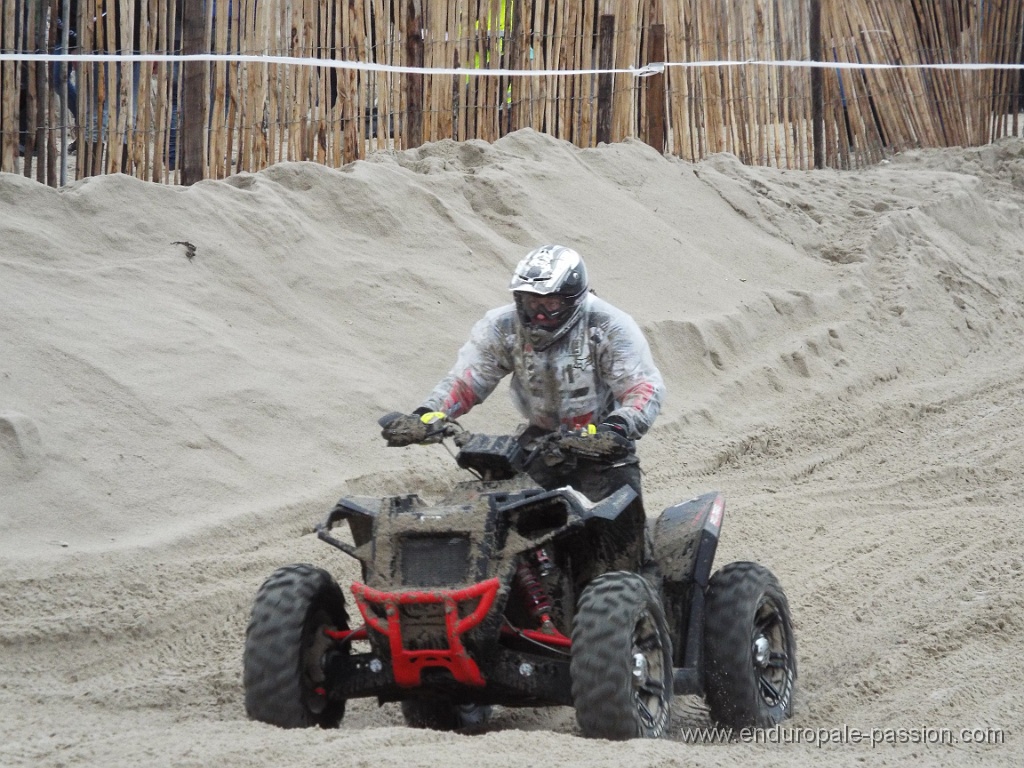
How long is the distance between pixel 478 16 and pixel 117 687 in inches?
322

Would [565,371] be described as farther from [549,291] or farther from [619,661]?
[619,661]

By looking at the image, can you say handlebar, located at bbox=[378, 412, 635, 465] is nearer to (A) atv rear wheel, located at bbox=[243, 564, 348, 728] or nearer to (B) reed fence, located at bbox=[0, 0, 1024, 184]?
(A) atv rear wheel, located at bbox=[243, 564, 348, 728]

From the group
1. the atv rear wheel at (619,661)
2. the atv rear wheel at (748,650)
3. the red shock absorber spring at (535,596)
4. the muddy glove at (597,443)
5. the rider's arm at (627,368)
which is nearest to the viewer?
the atv rear wheel at (619,661)

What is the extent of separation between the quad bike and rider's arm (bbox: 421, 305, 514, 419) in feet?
1.96

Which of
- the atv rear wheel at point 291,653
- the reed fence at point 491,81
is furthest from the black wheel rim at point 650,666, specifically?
the reed fence at point 491,81

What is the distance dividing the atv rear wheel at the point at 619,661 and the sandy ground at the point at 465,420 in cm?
14

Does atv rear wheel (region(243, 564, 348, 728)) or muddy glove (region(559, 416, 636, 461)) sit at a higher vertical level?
muddy glove (region(559, 416, 636, 461))

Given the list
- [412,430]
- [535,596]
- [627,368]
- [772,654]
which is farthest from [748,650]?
[412,430]

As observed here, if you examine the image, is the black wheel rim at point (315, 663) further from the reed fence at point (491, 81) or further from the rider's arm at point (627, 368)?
the reed fence at point (491, 81)

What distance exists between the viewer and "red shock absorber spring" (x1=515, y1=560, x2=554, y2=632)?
15.0ft

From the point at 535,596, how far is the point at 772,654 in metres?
1.14

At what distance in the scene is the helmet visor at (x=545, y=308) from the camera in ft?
17.7

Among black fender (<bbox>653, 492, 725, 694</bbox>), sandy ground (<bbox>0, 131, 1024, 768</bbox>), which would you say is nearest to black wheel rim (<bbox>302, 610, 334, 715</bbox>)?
sandy ground (<bbox>0, 131, 1024, 768</bbox>)

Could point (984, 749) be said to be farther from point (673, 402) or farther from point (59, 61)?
point (59, 61)
